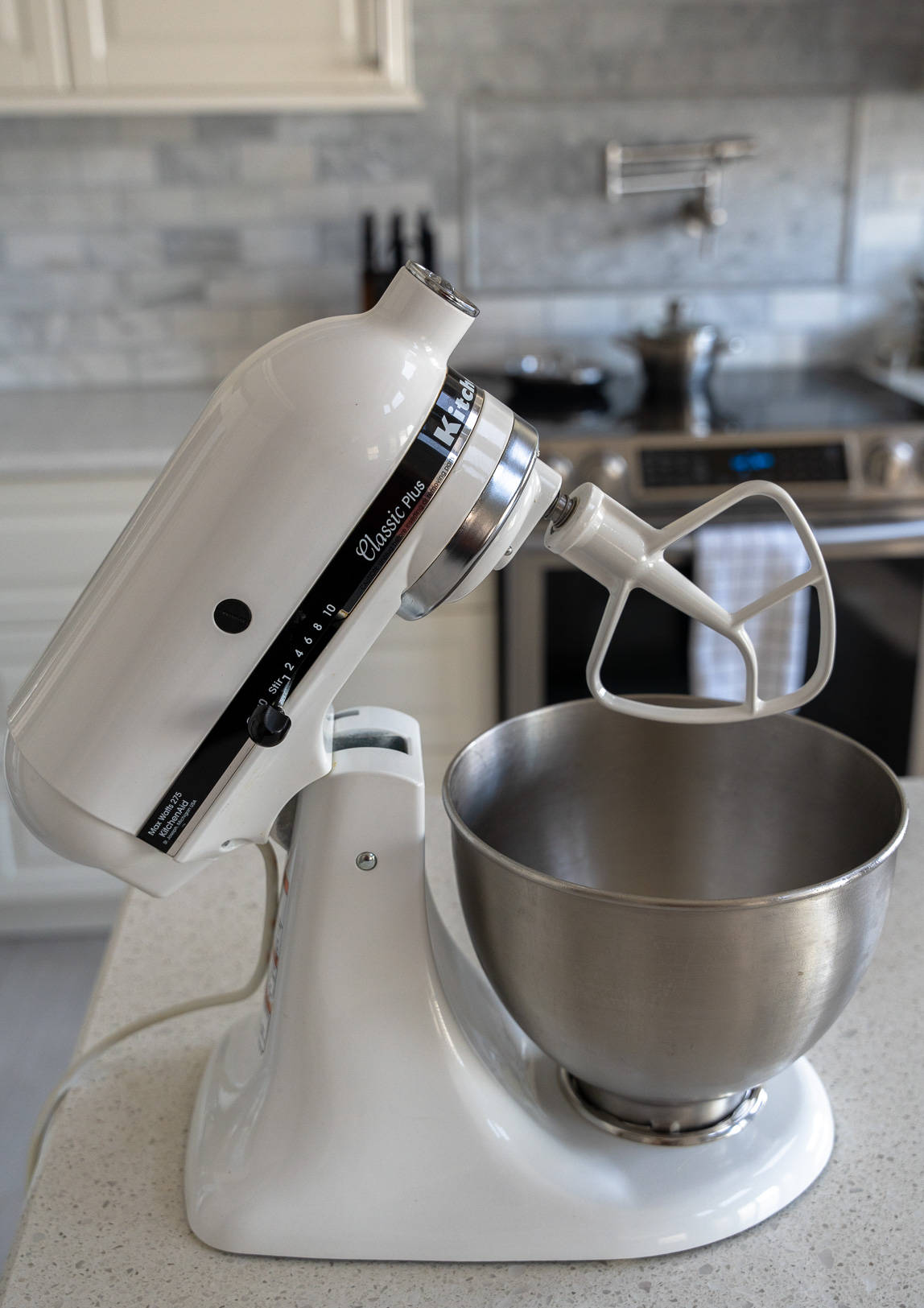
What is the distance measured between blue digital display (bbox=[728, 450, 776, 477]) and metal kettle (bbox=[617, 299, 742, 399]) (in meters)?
0.28

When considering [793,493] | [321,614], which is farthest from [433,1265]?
[793,493]

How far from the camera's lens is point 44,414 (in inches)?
92.5

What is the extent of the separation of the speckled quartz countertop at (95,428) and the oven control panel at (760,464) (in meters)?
0.66

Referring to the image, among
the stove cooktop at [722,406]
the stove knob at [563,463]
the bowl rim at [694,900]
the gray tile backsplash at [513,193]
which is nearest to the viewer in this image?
the bowl rim at [694,900]

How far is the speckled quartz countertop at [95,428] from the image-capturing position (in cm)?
204

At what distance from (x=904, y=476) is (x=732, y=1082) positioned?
164 cm

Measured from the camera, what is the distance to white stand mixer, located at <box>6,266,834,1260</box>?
598mm

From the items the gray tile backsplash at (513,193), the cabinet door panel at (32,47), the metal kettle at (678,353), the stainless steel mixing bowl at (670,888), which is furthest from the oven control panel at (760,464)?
the stainless steel mixing bowl at (670,888)

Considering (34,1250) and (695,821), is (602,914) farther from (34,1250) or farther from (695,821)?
(34,1250)

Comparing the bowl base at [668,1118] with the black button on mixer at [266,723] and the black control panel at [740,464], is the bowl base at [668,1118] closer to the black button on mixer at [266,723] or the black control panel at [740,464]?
the black button on mixer at [266,723]

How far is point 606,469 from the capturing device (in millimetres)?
2016

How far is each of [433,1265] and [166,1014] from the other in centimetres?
24

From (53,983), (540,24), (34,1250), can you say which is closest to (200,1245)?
(34,1250)

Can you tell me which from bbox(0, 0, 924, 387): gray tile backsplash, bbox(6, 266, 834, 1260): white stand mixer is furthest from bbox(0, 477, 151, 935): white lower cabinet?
bbox(6, 266, 834, 1260): white stand mixer
